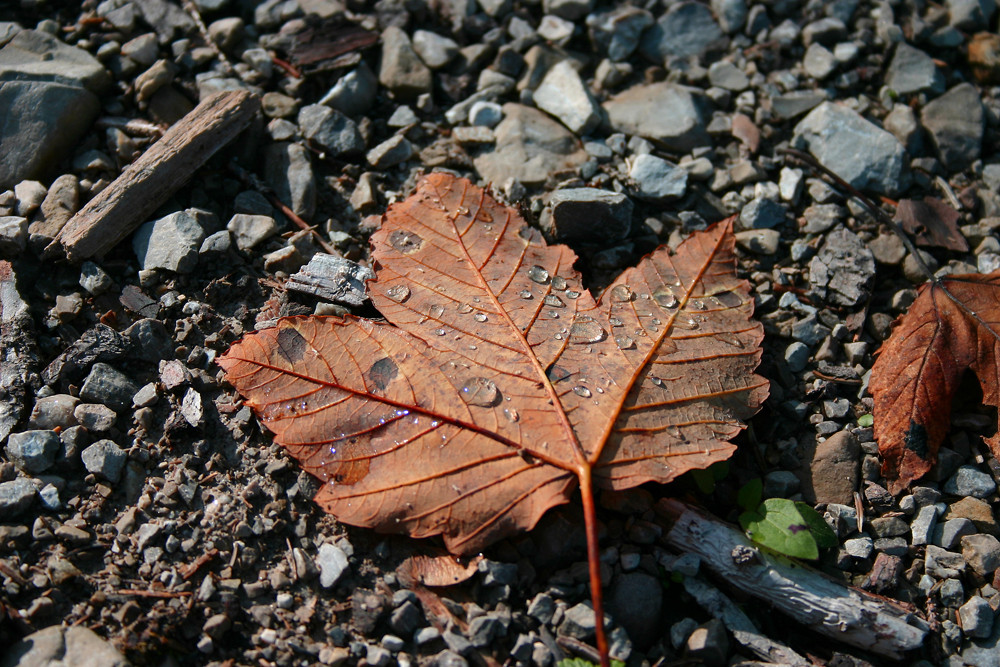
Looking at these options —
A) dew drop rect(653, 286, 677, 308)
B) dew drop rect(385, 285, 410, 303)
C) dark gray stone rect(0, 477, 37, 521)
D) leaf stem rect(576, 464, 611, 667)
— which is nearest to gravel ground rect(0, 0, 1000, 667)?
dark gray stone rect(0, 477, 37, 521)

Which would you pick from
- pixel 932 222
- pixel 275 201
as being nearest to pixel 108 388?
pixel 275 201

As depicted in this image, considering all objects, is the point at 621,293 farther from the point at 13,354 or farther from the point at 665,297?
the point at 13,354

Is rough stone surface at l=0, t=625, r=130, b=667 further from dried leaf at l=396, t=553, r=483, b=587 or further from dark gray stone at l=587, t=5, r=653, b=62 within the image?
dark gray stone at l=587, t=5, r=653, b=62

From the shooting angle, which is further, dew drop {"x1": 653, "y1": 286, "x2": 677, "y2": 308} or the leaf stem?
dew drop {"x1": 653, "y1": 286, "x2": 677, "y2": 308}

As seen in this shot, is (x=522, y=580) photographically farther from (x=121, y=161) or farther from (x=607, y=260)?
(x=121, y=161)

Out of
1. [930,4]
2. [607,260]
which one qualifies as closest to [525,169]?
[607,260]

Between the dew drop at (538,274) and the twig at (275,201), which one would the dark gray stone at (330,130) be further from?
the dew drop at (538,274)

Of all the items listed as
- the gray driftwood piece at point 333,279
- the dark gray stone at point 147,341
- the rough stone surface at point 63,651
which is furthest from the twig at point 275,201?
the rough stone surface at point 63,651
